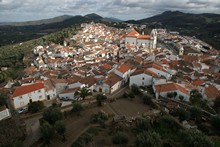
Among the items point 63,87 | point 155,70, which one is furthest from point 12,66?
point 155,70

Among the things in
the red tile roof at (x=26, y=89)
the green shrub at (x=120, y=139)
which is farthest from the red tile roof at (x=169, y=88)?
the red tile roof at (x=26, y=89)

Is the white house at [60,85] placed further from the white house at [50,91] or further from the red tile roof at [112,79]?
the red tile roof at [112,79]

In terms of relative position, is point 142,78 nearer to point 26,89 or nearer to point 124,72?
point 124,72

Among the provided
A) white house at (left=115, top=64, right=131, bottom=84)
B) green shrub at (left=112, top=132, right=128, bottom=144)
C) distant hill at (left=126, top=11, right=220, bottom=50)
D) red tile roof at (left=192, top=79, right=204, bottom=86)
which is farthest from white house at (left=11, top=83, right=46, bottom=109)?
distant hill at (left=126, top=11, right=220, bottom=50)

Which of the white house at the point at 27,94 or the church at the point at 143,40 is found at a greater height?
the church at the point at 143,40

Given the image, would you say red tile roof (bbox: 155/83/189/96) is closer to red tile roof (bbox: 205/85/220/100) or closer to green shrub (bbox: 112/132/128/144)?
red tile roof (bbox: 205/85/220/100)

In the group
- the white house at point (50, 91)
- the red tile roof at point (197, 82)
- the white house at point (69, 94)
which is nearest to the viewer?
the white house at point (69, 94)

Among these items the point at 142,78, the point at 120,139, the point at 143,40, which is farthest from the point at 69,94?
the point at 143,40
